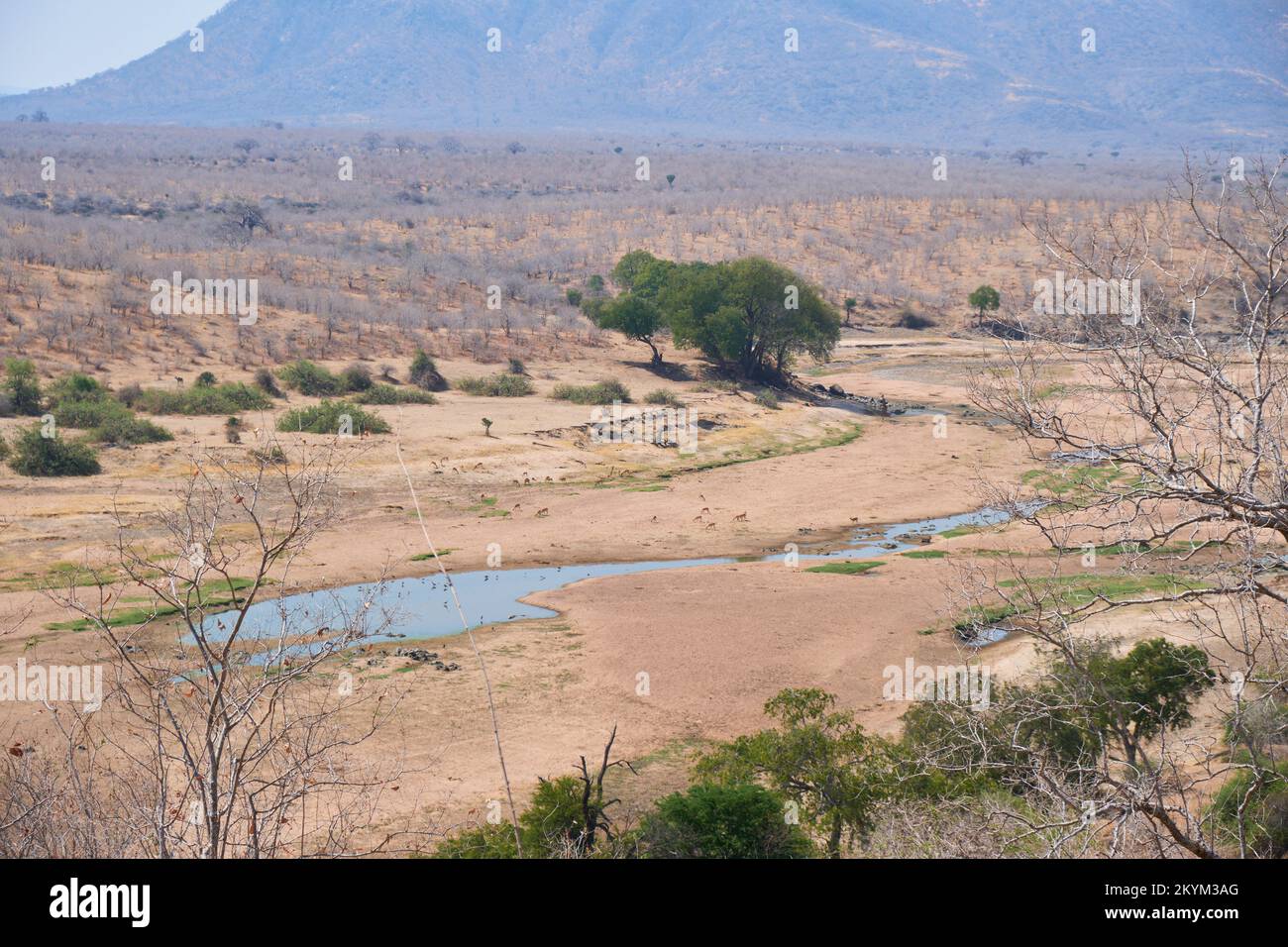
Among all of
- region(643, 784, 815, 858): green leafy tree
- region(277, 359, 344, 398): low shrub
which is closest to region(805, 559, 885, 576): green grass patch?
region(643, 784, 815, 858): green leafy tree

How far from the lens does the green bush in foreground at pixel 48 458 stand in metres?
30.7

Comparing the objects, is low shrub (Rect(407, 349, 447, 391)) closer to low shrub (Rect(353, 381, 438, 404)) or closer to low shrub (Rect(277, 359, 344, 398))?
low shrub (Rect(353, 381, 438, 404))

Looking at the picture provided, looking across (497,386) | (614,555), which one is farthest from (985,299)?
(614,555)

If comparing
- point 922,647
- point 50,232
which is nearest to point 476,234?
point 50,232

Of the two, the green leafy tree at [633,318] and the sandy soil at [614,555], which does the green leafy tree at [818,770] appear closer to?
the sandy soil at [614,555]

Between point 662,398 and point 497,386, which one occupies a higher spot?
point 497,386

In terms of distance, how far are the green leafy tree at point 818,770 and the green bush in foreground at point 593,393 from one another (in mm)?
30551

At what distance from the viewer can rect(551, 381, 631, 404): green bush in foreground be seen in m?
45.4

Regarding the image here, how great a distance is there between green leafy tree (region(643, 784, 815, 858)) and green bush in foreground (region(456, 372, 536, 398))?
108ft

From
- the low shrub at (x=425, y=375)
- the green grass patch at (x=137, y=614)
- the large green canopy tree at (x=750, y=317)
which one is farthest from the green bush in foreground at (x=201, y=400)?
the large green canopy tree at (x=750, y=317)

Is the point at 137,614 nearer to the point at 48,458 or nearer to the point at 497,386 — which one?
the point at 48,458

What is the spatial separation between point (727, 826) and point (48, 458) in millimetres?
24943

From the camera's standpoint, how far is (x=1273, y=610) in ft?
68.0

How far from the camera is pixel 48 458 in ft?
101
